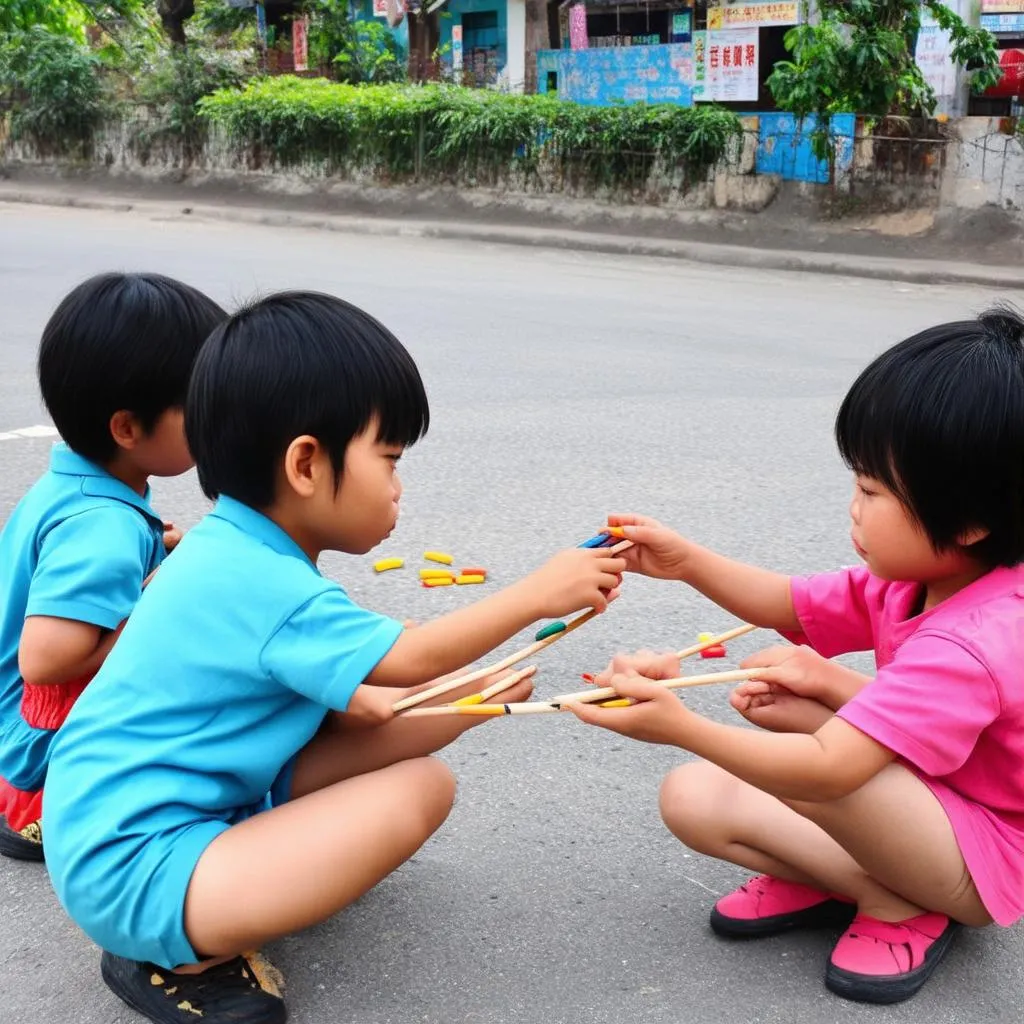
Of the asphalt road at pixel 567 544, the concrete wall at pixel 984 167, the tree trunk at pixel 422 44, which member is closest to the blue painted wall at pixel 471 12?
the tree trunk at pixel 422 44

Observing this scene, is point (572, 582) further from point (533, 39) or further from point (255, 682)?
point (533, 39)

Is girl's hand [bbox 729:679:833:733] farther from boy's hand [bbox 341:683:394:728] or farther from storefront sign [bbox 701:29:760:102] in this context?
storefront sign [bbox 701:29:760:102]

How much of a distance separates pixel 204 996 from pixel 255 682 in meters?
0.48

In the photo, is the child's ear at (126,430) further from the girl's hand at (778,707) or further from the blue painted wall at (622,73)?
the blue painted wall at (622,73)

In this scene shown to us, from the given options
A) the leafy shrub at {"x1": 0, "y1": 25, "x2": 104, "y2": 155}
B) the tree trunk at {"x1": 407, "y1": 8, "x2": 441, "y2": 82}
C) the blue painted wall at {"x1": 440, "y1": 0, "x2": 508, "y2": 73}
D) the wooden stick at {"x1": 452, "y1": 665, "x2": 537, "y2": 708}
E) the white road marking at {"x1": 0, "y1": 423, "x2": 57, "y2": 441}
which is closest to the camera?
the wooden stick at {"x1": 452, "y1": 665, "x2": 537, "y2": 708}

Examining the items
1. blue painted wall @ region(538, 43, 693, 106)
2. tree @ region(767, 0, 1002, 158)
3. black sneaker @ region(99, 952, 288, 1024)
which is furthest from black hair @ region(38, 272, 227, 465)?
blue painted wall @ region(538, 43, 693, 106)

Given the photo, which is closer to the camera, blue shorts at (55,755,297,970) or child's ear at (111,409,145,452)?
blue shorts at (55,755,297,970)

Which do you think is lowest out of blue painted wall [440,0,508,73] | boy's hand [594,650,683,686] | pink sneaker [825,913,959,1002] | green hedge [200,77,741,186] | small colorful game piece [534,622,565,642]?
pink sneaker [825,913,959,1002]

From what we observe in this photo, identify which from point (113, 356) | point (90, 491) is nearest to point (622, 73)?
point (113, 356)

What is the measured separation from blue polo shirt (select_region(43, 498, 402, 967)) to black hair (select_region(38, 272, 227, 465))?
570 mm

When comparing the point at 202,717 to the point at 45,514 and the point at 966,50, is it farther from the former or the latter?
the point at 966,50

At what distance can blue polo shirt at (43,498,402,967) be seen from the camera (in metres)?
1.80

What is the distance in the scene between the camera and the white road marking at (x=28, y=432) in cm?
529

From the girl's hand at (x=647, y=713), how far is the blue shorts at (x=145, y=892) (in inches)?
23.4
